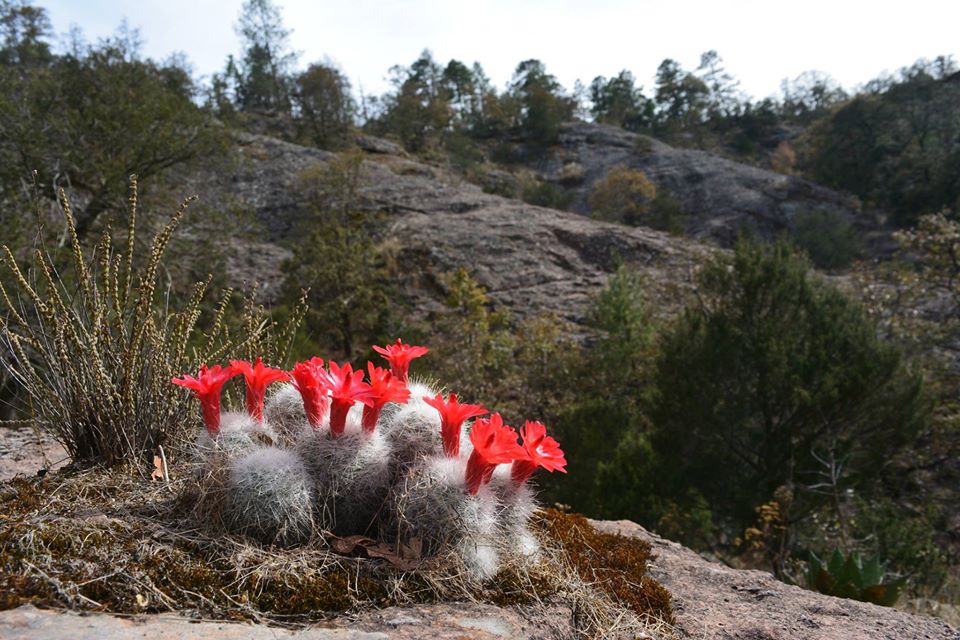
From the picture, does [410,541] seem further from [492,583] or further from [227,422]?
[227,422]

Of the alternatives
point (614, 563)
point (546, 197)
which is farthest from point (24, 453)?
point (546, 197)

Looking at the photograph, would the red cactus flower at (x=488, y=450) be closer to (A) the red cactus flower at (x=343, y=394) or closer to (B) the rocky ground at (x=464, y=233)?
(A) the red cactus flower at (x=343, y=394)

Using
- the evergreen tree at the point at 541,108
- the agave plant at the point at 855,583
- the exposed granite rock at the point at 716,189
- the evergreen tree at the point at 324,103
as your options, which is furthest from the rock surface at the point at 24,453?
the evergreen tree at the point at 541,108

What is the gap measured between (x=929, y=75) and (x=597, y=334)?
2755 cm

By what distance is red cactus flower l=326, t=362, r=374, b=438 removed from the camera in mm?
1726

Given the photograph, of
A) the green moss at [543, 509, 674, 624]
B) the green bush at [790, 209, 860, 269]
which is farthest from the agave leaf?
the green bush at [790, 209, 860, 269]

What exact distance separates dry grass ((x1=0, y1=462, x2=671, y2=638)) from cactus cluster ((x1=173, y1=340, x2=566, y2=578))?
7 centimetres

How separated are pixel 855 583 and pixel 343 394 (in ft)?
10.3

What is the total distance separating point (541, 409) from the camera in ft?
35.0

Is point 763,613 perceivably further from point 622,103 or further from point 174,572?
point 622,103

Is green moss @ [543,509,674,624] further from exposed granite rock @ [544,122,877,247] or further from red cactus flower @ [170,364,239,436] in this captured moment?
exposed granite rock @ [544,122,877,247]

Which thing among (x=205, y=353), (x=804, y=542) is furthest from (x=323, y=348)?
(x=205, y=353)

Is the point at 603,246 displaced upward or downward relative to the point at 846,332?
upward

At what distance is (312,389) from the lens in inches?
73.1
